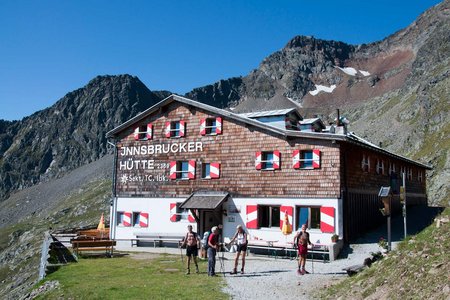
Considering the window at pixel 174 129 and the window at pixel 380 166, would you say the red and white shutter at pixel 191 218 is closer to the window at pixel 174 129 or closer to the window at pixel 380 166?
the window at pixel 174 129

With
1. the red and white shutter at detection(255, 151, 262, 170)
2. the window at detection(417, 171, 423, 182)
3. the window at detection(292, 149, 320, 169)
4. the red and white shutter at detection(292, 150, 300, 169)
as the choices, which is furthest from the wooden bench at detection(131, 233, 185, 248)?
the window at detection(417, 171, 423, 182)

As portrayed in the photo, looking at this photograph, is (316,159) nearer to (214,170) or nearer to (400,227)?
(214,170)

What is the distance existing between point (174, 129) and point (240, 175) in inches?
242

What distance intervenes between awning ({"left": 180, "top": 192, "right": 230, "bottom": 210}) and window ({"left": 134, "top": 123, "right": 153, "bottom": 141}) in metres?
5.72

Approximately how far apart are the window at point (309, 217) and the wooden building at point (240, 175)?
0.17ft

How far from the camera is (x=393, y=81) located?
512ft

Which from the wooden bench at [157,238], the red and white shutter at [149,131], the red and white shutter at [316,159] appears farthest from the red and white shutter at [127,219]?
the red and white shutter at [316,159]

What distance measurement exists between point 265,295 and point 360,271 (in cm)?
294

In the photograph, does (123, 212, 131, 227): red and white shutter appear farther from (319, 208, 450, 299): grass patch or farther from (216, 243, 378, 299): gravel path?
(319, 208, 450, 299): grass patch

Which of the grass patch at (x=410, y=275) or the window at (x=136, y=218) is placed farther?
the window at (x=136, y=218)

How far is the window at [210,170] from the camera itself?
27.2 m

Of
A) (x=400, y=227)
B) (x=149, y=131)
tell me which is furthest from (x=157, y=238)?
(x=400, y=227)

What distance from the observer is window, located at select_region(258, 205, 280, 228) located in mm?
24891

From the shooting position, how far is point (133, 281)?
16.1 meters
